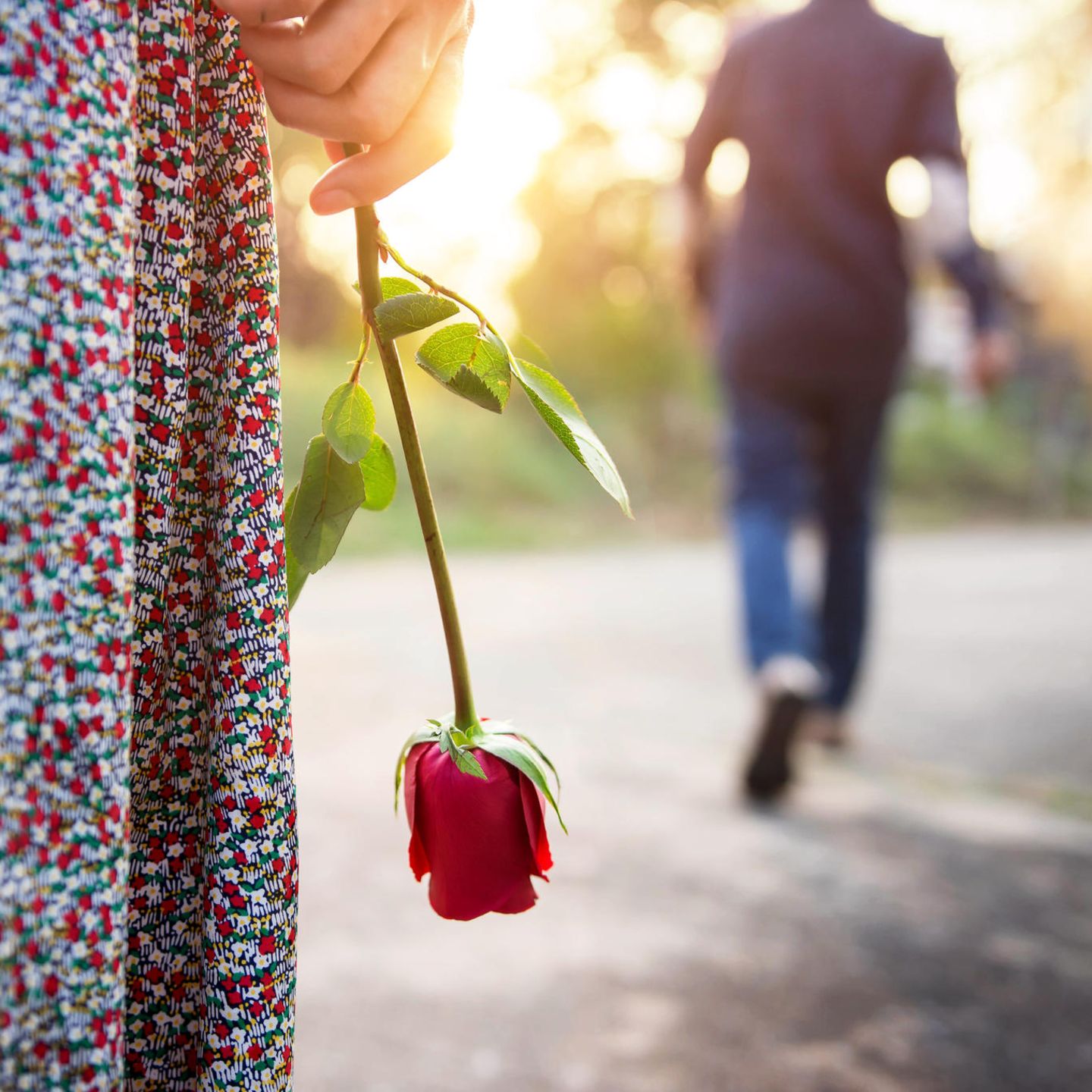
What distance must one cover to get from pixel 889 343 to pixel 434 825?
2.36 m

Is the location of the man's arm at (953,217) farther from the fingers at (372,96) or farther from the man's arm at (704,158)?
the fingers at (372,96)

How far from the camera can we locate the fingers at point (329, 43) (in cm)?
48

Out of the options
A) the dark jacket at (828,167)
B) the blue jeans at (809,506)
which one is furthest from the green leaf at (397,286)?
the dark jacket at (828,167)

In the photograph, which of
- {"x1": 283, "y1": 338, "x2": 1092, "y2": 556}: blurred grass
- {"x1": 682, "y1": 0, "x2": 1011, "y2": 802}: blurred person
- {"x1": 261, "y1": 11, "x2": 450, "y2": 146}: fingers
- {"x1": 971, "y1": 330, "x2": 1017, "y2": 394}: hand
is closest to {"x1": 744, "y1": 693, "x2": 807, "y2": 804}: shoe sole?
{"x1": 682, "y1": 0, "x2": 1011, "y2": 802}: blurred person

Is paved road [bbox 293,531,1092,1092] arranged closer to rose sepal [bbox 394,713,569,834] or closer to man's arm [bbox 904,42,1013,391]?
rose sepal [bbox 394,713,569,834]

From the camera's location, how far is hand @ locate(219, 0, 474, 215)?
48 cm

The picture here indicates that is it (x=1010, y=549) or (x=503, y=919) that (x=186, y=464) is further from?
(x=1010, y=549)

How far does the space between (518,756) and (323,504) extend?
153mm

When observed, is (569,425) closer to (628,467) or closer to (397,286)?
(397,286)

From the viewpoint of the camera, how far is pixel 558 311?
12.8 meters

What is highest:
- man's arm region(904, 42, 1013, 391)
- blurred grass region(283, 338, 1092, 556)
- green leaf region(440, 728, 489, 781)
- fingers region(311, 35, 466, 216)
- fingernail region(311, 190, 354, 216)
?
blurred grass region(283, 338, 1092, 556)

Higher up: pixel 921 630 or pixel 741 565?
pixel 921 630

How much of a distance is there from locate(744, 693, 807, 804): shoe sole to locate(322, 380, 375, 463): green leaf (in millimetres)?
1859

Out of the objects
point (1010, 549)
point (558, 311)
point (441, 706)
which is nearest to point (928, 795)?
point (441, 706)
